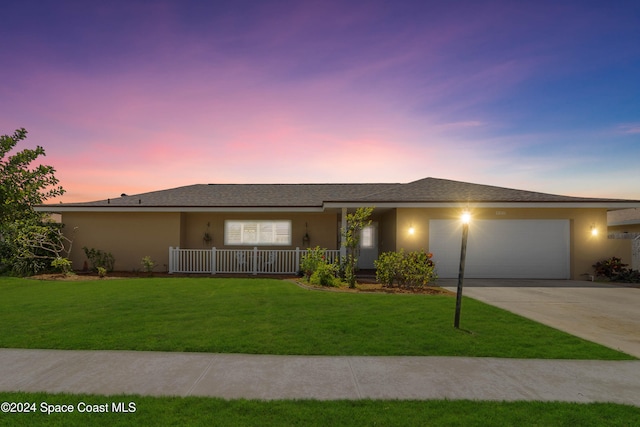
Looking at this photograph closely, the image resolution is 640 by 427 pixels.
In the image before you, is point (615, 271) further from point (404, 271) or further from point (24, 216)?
point (24, 216)

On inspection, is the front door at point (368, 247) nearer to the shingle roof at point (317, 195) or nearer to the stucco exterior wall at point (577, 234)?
the shingle roof at point (317, 195)

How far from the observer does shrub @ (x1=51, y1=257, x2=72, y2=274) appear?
42.2 feet

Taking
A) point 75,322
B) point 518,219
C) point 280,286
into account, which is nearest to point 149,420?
point 75,322

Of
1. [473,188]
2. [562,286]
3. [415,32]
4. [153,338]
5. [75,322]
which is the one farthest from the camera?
[473,188]

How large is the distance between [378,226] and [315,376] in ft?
45.5

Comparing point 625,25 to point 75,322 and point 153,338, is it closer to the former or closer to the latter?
point 153,338

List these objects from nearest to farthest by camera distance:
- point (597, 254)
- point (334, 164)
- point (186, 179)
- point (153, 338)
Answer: point (153, 338) < point (597, 254) < point (334, 164) < point (186, 179)

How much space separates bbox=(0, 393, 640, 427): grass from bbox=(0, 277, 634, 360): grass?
145 centimetres

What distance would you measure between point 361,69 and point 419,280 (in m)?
7.32

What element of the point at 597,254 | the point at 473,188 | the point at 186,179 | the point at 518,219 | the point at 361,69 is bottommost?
the point at 597,254

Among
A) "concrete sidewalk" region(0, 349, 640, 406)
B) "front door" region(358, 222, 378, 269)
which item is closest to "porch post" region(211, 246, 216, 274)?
"front door" region(358, 222, 378, 269)

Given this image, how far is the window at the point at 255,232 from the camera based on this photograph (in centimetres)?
1559

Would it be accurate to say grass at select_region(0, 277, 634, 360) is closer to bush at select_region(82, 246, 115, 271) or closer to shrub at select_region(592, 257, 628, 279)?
bush at select_region(82, 246, 115, 271)

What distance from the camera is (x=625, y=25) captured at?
10.7 metres
